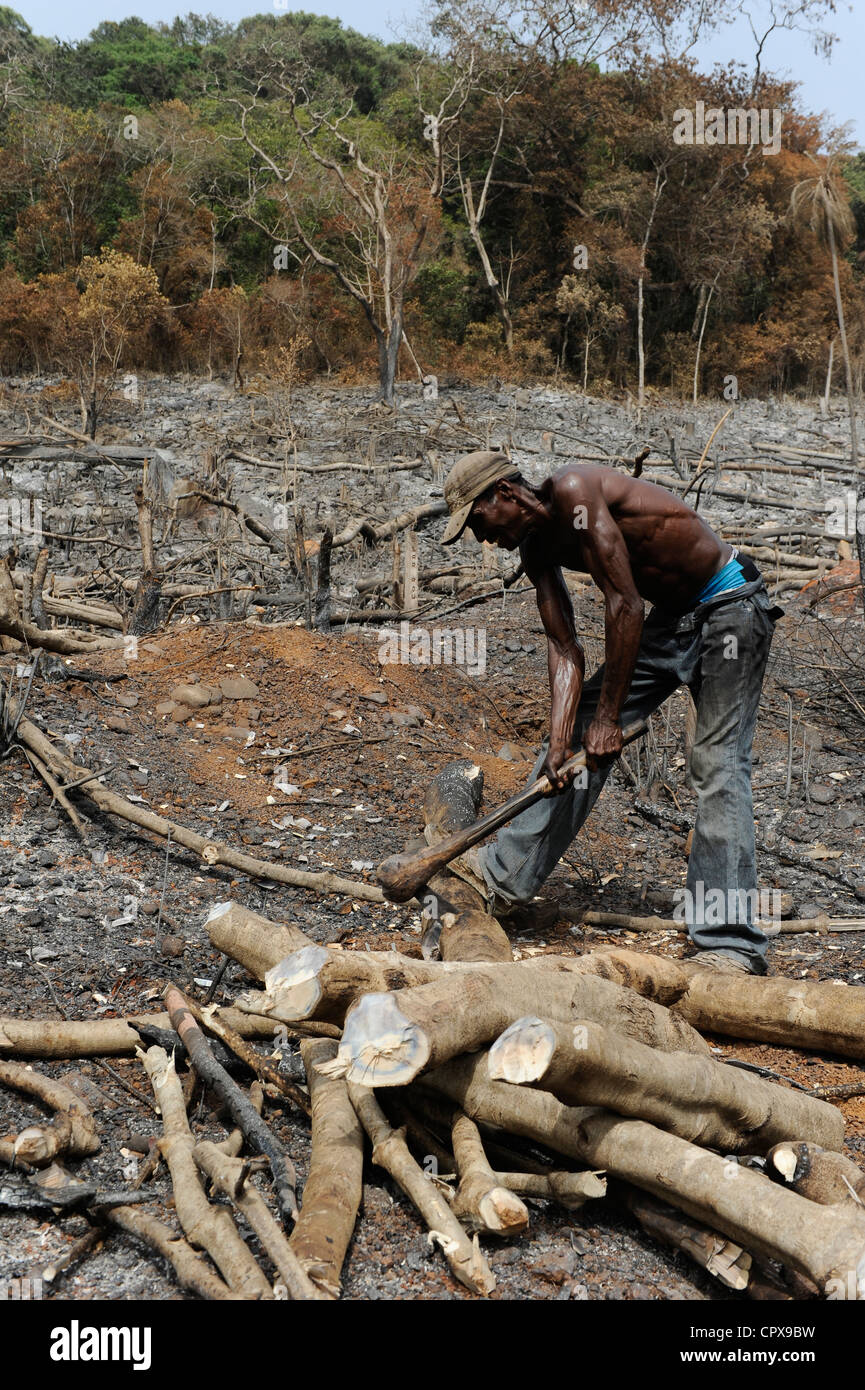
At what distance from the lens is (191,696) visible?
17.5ft

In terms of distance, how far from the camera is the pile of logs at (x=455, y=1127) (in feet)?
6.16

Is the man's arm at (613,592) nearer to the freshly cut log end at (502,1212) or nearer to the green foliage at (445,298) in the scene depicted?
the freshly cut log end at (502,1212)

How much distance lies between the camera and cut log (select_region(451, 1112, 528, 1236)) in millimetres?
1926

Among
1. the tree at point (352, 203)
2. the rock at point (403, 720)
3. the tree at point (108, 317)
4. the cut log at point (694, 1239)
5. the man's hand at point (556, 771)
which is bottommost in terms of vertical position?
the cut log at point (694, 1239)

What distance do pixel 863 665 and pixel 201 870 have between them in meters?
4.49

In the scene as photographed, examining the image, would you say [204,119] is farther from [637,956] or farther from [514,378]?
[637,956]

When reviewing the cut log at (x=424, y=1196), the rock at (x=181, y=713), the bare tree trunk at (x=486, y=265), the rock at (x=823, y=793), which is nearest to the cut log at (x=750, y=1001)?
the cut log at (x=424, y=1196)

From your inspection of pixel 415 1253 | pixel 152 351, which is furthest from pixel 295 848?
pixel 152 351

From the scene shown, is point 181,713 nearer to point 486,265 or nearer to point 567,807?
point 567,807

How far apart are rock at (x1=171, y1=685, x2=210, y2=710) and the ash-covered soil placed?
64 millimetres

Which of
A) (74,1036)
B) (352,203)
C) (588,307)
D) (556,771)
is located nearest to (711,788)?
(556,771)

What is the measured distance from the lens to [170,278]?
87.5ft

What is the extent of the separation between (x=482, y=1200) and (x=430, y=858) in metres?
1.29

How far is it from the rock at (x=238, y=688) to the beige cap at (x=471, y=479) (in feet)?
8.30
